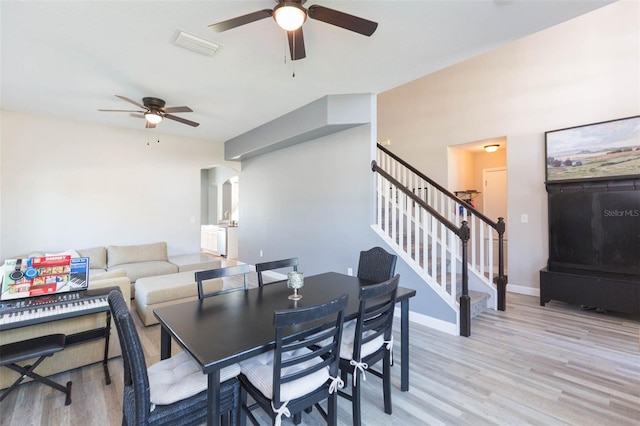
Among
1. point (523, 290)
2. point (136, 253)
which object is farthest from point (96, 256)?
point (523, 290)

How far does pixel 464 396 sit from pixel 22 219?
20.8ft

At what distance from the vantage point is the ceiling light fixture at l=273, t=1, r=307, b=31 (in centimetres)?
184

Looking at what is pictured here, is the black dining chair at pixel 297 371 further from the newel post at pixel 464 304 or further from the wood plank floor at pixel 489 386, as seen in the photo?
the newel post at pixel 464 304

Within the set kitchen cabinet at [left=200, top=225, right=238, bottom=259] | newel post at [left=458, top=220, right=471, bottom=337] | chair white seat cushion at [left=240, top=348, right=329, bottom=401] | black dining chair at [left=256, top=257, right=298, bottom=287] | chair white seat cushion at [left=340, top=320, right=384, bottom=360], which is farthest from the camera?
kitchen cabinet at [left=200, top=225, right=238, bottom=259]

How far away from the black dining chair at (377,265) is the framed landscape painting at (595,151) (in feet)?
10.6

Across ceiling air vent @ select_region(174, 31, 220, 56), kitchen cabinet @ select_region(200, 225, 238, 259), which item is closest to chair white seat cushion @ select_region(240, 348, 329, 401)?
ceiling air vent @ select_region(174, 31, 220, 56)

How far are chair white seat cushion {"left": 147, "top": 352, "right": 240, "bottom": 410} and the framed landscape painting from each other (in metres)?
4.87

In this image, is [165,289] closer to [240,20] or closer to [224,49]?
[224,49]

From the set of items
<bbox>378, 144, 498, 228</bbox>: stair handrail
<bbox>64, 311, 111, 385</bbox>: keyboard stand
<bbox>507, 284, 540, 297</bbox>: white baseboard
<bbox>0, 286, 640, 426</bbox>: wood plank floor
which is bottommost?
<bbox>0, 286, 640, 426</bbox>: wood plank floor

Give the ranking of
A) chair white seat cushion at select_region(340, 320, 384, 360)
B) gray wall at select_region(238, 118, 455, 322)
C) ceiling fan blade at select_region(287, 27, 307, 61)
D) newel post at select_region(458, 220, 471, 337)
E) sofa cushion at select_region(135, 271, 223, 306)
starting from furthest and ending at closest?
gray wall at select_region(238, 118, 455, 322)
sofa cushion at select_region(135, 271, 223, 306)
newel post at select_region(458, 220, 471, 337)
ceiling fan blade at select_region(287, 27, 307, 61)
chair white seat cushion at select_region(340, 320, 384, 360)

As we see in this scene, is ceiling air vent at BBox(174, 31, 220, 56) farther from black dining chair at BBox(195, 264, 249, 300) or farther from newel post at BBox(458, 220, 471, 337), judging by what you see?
newel post at BBox(458, 220, 471, 337)

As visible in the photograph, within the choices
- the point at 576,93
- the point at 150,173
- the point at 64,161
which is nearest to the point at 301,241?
the point at 150,173

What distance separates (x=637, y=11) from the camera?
11.8ft

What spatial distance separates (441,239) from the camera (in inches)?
148
